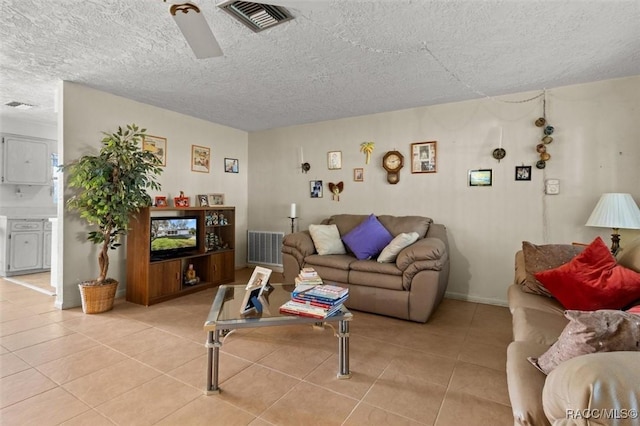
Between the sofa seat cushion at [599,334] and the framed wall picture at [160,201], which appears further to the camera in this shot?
the framed wall picture at [160,201]

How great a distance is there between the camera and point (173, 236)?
3.68m

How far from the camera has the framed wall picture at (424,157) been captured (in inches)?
147

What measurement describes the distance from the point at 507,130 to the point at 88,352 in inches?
173

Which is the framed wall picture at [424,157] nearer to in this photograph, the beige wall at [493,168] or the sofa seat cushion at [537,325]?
the beige wall at [493,168]

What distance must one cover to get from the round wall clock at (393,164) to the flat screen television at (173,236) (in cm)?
258

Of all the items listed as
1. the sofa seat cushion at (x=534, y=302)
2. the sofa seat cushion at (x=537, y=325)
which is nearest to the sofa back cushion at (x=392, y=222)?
the sofa seat cushion at (x=534, y=302)

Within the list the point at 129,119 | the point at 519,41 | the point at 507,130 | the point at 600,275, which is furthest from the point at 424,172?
the point at 129,119

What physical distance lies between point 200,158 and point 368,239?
2746 millimetres

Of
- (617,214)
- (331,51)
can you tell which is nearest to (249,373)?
(331,51)

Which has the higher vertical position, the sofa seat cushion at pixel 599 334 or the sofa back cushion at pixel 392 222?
the sofa back cushion at pixel 392 222

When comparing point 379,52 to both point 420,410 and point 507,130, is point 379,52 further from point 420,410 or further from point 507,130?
point 420,410

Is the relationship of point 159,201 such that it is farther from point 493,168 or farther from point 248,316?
point 493,168

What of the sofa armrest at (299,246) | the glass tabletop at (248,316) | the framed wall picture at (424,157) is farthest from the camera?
the framed wall picture at (424,157)

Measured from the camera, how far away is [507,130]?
336cm
